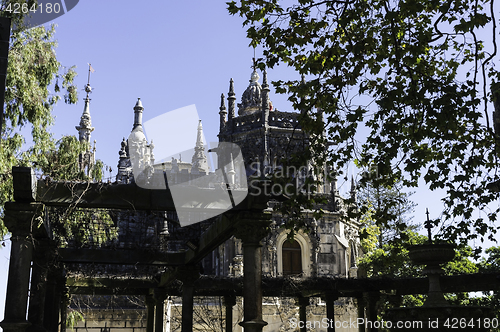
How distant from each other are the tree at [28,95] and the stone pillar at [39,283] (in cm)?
255

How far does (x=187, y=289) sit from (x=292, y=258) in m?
19.7

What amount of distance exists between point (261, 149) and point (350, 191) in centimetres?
637

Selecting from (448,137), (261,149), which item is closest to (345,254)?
(261,149)

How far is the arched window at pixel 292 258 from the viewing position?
3334 cm

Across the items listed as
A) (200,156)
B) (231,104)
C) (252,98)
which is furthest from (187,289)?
(200,156)

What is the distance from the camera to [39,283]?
12172 millimetres

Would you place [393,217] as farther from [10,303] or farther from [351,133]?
[10,303]

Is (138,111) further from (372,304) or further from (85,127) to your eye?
(372,304)

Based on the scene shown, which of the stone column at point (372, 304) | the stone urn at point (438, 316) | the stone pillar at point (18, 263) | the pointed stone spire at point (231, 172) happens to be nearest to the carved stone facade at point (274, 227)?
the pointed stone spire at point (231, 172)

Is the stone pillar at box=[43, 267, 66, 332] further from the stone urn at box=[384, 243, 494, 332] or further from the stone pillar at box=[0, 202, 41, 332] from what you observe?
the stone urn at box=[384, 243, 494, 332]

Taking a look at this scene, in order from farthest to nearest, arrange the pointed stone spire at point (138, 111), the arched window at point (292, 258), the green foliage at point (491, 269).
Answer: the pointed stone spire at point (138, 111), the arched window at point (292, 258), the green foliage at point (491, 269)

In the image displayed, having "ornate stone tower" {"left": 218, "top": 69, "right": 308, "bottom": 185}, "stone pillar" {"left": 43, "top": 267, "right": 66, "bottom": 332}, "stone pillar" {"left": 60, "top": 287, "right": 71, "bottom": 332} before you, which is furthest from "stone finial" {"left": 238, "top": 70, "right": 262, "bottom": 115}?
"stone pillar" {"left": 43, "top": 267, "right": 66, "bottom": 332}

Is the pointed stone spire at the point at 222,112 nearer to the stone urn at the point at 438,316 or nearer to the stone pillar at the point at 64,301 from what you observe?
the stone pillar at the point at 64,301

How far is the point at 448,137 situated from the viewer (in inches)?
385
